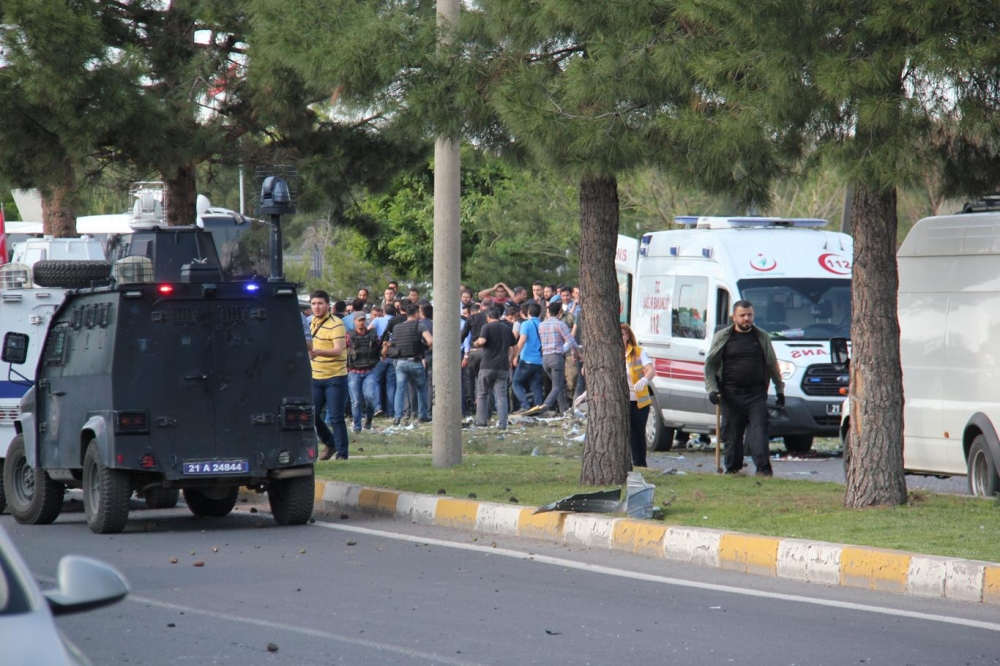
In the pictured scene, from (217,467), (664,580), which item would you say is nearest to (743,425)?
(217,467)

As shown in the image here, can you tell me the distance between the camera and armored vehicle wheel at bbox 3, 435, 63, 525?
12.2m

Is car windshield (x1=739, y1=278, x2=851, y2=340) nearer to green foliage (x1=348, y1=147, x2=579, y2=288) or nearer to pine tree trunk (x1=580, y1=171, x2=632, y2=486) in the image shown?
pine tree trunk (x1=580, y1=171, x2=632, y2=486)

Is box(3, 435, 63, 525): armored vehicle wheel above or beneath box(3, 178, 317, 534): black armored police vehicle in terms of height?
beneath

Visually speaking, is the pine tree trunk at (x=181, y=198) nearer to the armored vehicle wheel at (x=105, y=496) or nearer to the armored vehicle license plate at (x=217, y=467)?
the armored vehicle wheel at (x=105, y=496)

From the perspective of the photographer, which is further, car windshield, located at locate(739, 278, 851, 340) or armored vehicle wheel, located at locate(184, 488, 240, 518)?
car windshield, located at locate(739, 278, 851, 340)

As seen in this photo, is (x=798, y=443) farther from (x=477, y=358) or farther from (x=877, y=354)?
(x=877, y=354)

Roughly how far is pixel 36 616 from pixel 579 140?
310 inches

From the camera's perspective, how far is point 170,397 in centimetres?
1145

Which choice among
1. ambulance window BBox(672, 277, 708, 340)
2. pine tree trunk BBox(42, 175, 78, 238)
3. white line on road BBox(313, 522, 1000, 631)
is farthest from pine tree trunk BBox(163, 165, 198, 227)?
white line on road BBox(313, 522, 1000, 631)

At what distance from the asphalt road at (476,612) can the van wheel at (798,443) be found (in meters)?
8.97

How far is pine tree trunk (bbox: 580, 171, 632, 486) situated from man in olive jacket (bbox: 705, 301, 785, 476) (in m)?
2.43

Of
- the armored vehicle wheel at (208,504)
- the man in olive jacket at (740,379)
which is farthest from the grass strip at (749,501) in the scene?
the armored vehicle wheel at (208,504)

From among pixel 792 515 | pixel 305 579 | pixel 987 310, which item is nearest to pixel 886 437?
pixel 792 515

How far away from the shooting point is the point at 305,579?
919 cm
